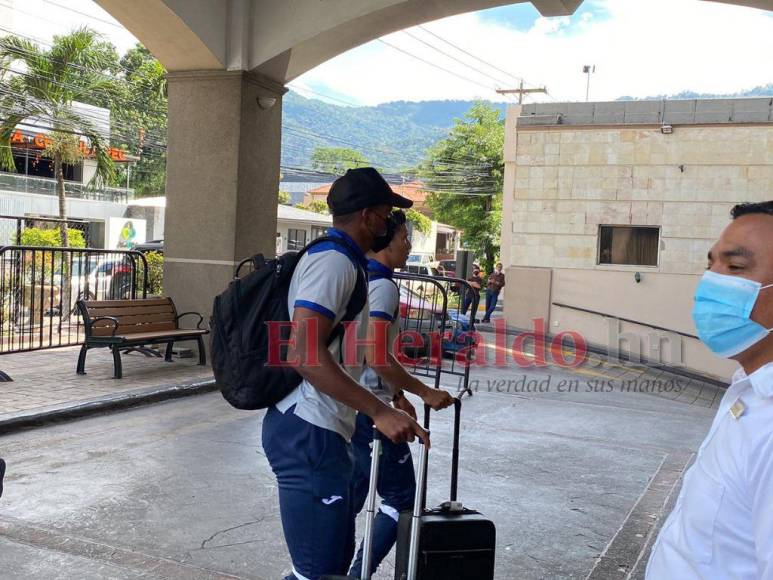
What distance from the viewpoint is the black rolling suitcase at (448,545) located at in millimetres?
2743

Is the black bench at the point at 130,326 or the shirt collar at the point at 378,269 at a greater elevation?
the shirt collar at the point at 378,269

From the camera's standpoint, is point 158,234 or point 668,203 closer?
point 668,203

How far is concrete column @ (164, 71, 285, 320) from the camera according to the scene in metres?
10.0

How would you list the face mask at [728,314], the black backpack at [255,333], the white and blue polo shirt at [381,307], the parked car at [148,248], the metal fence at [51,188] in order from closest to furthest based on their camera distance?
the face mask at [728,314] → the black backpack at [255,333] → the white and blue polo shirt at [381,307] → the parked car at [148,248] → the metal fence at [51,188]

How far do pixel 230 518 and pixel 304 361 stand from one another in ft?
8.53

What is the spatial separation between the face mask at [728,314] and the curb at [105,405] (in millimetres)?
6213

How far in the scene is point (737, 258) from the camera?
180 centimetres

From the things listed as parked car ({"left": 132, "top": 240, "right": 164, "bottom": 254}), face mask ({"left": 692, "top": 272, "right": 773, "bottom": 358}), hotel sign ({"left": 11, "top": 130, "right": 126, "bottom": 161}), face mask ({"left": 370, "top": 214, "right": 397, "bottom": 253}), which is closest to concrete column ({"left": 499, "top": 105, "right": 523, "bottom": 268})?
parked car ({"left": 132, "top": 240, "right": 164, "bottom": 254})

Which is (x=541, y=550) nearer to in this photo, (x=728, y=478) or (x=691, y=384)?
(x=728, y=478)

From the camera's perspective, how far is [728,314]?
180 centimetres

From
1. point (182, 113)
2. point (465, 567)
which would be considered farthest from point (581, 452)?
point (182, 113)

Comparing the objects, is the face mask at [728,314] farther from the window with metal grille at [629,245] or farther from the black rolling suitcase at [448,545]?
the window with metal grille at [629,245]

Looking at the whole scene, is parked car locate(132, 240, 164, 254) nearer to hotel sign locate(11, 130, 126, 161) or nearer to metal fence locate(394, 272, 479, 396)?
hotel sign locate(11, 130, 126, 161)

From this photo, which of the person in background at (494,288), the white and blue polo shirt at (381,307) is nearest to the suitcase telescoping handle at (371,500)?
the white and blue polo shirt at (381,307)
